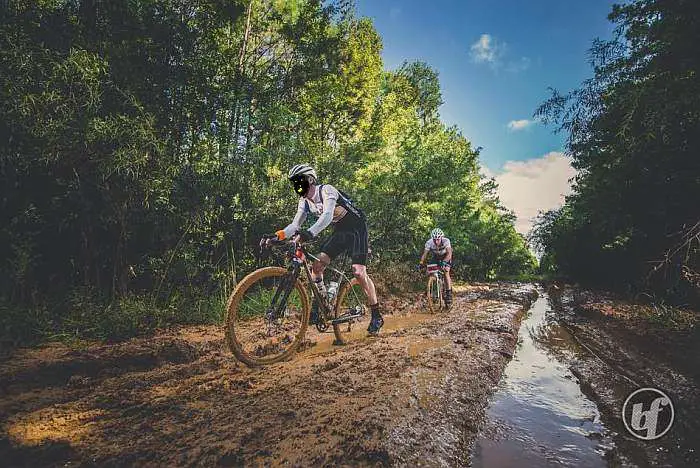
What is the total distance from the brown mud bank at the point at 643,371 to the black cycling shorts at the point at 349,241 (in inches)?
118

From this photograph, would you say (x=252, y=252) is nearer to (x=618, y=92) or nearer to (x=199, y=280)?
(x=199, y=280)

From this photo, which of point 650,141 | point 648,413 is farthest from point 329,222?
point 650,141

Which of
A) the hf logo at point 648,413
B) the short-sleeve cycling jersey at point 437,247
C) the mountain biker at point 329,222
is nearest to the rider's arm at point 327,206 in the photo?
the mountain biker at point 329,222

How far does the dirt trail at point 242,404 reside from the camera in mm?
1978

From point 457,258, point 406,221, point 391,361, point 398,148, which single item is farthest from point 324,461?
point 457,258

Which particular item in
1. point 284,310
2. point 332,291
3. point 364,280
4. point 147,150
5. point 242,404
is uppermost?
point 147,150

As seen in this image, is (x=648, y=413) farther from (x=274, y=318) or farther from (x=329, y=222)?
(x=274, y=318)

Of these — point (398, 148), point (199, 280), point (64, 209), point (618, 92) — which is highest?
point (618, 92)

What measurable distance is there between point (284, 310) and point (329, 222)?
1296 millimetres

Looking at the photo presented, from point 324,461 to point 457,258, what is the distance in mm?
23656

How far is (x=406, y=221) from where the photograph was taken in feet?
38.6

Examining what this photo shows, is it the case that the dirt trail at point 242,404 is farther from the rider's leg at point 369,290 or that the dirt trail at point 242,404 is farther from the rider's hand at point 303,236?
the rider's hand at point 303,236

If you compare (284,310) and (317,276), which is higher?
(317,276)

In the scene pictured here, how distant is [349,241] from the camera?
4805 mm
